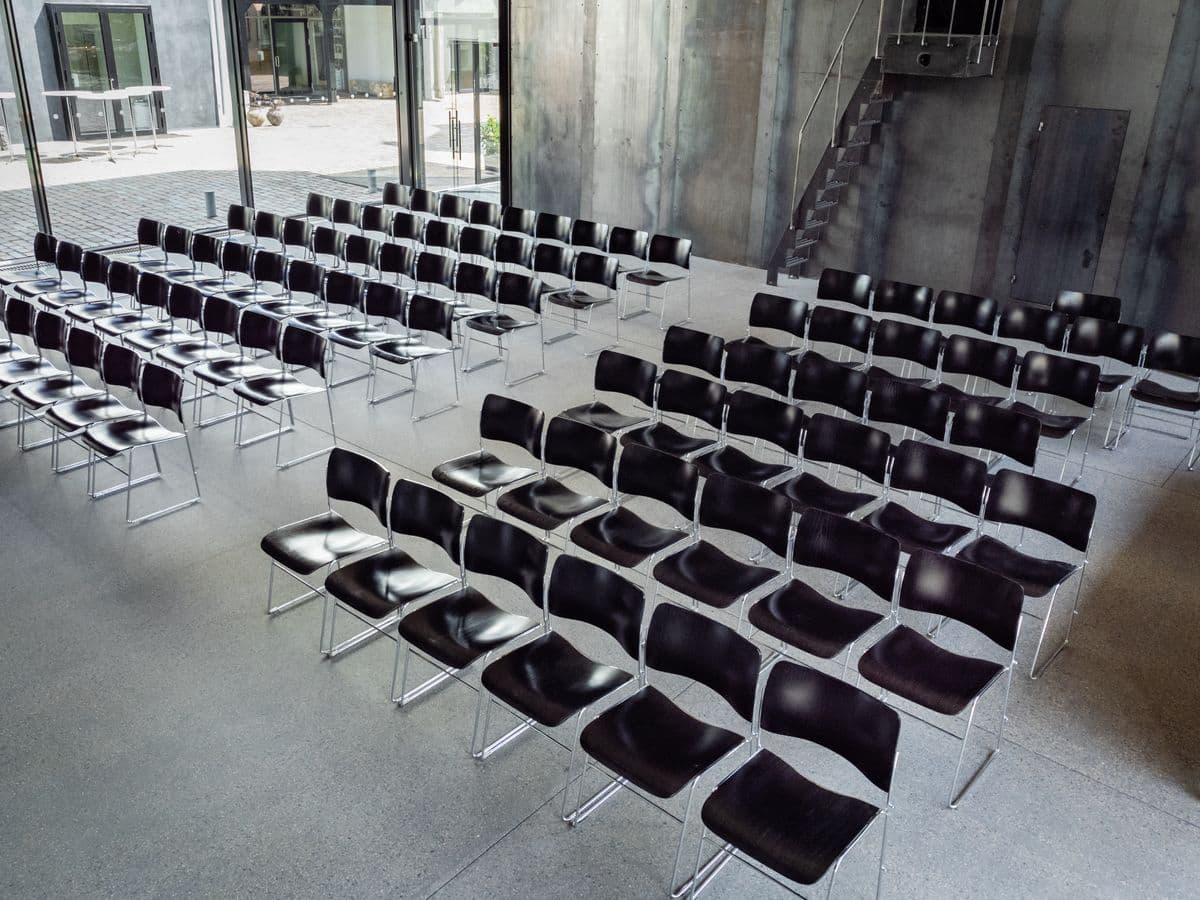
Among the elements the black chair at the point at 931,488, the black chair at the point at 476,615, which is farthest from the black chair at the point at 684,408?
the black chair at the point at 476,615

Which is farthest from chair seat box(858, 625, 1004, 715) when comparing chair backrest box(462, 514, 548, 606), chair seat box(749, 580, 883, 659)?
chair backrest box(462, 514, 548, 606)

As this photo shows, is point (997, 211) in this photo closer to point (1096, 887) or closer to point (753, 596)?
point (753, 596)

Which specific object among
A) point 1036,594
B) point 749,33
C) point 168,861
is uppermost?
point 749,33

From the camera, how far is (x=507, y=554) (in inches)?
195

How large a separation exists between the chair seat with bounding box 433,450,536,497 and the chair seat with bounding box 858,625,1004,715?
246 cm

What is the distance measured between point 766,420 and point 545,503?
5.02 ft

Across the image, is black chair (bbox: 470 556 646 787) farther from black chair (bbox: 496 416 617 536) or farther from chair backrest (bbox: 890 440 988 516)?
chair backrest (bbox: 890 440 988 516)

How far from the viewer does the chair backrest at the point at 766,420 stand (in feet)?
20.9

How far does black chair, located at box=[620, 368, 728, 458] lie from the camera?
6.64 metres

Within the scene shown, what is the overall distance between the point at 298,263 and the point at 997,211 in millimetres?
7001

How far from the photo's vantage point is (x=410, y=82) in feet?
48.3

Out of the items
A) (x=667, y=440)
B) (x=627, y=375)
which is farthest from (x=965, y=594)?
(x=627, y=375)

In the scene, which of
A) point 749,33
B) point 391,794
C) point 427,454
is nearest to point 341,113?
point 749,33

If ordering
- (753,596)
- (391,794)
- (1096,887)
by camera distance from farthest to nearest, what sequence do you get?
1. (753,596)
2. (391,794)
3. (1096,887)
